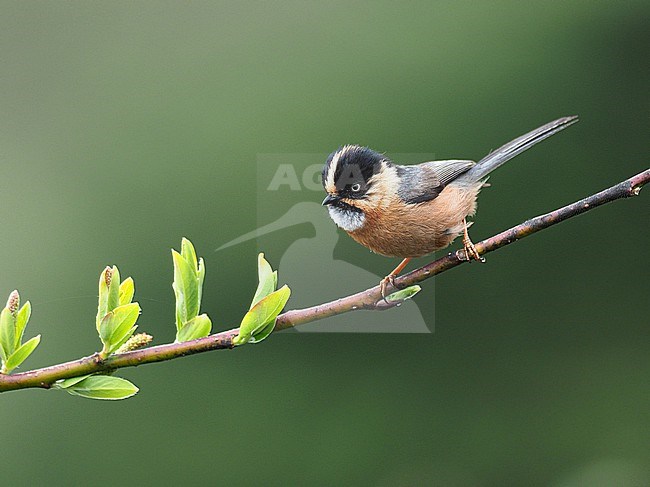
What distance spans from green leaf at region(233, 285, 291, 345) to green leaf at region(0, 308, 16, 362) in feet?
0.86

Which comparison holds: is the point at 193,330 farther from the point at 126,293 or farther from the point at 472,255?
the point at 472,255

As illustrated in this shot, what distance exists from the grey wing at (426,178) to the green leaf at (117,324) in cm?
92

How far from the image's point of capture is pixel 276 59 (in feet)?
13.4

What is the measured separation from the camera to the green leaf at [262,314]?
37.9 inches

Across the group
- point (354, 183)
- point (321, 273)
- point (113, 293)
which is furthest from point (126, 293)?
point (321, 273)

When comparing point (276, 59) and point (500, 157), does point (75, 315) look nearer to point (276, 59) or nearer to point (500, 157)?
point (276, 59)

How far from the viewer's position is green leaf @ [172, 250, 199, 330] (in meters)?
1.02

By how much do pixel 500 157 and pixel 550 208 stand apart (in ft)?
6.98

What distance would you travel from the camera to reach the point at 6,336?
3.25ft

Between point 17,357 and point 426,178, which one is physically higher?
point 426,178

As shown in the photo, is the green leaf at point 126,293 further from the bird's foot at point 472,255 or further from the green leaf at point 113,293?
the bird's foot at point 472,255

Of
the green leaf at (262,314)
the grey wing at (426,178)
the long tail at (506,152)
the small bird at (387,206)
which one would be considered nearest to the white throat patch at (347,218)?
the small bird at (387,206)

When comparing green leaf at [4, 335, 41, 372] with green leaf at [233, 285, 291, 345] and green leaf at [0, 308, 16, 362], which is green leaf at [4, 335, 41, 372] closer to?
green leaf at [0, 308, 16, 362]

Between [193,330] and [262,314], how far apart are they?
9cm
